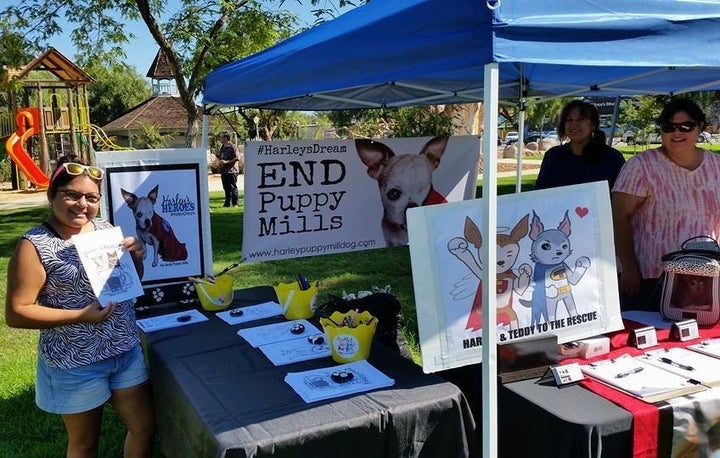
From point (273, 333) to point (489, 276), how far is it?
1046 millimetres

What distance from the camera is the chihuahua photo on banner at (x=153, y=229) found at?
3049mm

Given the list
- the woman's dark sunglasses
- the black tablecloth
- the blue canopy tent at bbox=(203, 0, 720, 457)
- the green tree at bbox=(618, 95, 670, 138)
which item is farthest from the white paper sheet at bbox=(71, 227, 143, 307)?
the green tree at bbox=(618, 95, 670, 138)

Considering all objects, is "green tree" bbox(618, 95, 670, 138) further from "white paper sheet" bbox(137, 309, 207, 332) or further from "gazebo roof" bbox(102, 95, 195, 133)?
"gazebo roof" bbox(102, 95, 195, 133)

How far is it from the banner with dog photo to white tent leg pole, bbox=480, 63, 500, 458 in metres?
2.24

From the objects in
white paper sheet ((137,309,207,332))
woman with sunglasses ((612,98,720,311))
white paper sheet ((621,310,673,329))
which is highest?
woman with sunglasses ((612,98,720,311))

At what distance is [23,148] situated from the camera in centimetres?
1694

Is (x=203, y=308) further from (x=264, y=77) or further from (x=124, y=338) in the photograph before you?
(x=264, y=77)

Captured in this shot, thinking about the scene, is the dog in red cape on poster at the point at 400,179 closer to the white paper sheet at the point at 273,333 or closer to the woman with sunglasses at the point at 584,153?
the woman with sunglasses at the point at 584,153

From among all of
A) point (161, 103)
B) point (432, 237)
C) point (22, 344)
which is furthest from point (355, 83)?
point (161, 103)

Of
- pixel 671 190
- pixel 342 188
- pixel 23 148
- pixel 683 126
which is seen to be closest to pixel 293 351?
pixel 671 190

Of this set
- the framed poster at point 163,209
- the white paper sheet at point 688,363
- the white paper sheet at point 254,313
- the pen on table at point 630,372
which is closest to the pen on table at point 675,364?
the white paper sheet at point 688,363

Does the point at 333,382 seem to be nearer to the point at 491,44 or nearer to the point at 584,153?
the point at 491,44

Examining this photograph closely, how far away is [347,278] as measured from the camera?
19.7 feet

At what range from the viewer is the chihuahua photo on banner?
3.05 m
